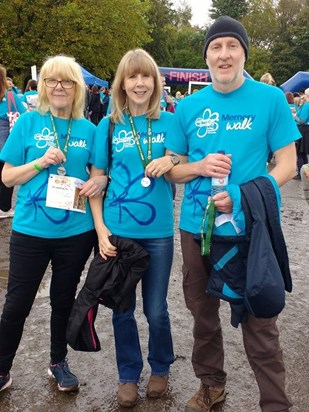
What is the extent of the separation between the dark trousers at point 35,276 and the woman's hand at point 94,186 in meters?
0.26

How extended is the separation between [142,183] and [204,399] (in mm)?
1348

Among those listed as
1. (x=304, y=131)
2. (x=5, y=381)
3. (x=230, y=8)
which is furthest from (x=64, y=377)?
(x=230, y=8)

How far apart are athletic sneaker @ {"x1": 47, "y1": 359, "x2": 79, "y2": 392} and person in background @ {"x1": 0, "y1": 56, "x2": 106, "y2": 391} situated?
409 mm

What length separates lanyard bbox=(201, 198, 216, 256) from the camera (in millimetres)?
2492

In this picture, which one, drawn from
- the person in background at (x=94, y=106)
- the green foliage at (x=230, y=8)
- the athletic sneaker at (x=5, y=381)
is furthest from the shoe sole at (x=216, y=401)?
the green foliage at (x=230, y=8)

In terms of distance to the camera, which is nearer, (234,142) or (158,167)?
(234,142)

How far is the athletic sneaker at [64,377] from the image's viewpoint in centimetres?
309

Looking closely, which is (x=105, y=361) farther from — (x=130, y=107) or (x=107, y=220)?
(x=130, y=107)

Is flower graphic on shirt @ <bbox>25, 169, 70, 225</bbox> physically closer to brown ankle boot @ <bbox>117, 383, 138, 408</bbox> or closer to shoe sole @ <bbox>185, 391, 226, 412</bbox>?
brown ankle boot @ <bbox>117, 383, 138, 408</bbox>

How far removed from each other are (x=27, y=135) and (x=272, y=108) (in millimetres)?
1361

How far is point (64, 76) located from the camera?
2771 mm

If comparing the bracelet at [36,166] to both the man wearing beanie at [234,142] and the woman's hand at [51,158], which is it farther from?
the man wearing beanie at [234,142]

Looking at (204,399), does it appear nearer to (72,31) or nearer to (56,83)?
(56,83)

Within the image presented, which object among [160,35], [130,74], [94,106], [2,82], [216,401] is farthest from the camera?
[160,35]
